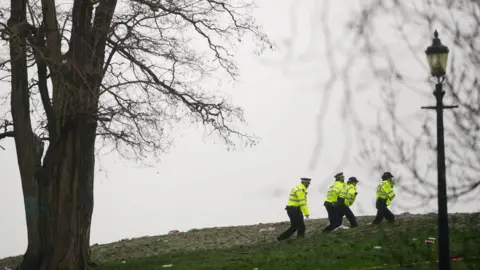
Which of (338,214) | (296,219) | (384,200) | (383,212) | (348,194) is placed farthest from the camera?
(338,214)

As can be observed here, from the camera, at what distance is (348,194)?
25156 millimetres

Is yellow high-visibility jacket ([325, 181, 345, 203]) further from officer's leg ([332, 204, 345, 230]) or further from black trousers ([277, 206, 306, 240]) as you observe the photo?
black trousers ([277, 206, 306, 240])

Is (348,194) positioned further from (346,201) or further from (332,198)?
(332,198)

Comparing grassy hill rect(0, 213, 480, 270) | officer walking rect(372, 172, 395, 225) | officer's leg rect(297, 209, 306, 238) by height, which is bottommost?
grassy hill rect(0, 213, 480, 270)

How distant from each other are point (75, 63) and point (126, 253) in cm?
884

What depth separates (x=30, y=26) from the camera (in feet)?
72.1

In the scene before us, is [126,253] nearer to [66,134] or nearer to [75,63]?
[66,134]

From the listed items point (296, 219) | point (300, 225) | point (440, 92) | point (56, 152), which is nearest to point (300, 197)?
point (296, 219)

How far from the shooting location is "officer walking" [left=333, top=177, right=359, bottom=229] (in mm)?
25141

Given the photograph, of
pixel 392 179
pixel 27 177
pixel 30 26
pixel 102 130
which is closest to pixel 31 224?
pixel 27 177

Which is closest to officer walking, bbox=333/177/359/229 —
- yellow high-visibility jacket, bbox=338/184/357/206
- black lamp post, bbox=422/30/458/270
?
yellow high-visibility jacket, bbox=338/184/357/206

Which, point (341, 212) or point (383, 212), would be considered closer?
point (383, 212)

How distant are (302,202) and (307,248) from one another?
3858 mm

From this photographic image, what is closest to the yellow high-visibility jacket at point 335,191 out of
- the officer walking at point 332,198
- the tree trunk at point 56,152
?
the officer walking at point 332,198
